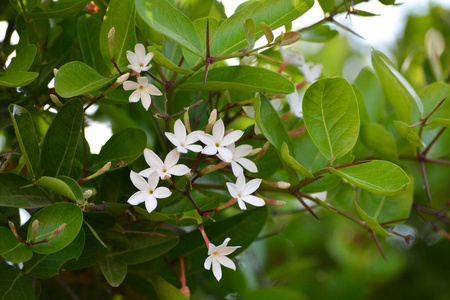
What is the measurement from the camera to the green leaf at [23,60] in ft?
1.79

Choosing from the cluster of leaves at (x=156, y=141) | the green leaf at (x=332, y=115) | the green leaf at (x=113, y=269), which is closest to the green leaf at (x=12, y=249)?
the cluster of leaves at (x=156, y=141)

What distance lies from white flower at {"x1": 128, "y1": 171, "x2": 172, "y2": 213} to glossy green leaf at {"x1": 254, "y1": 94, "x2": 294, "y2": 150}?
0.14m

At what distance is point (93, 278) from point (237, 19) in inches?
19.4

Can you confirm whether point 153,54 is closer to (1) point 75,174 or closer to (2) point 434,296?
(1) point 75,174

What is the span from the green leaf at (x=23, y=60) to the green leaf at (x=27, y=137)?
71mm

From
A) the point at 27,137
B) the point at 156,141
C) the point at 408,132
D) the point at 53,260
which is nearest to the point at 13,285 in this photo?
the point at 53,260

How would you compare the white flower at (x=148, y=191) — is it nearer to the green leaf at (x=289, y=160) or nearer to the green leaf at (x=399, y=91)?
the green leaf at (x=289, y=160)

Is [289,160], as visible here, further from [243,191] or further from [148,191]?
[148,191]

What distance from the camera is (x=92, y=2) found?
0.62 m

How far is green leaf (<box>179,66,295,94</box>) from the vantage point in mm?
532

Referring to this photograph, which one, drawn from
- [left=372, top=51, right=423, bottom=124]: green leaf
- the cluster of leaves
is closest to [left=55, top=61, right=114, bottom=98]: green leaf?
the cluster of leaves

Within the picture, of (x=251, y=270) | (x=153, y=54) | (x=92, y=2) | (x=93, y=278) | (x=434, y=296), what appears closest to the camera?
(x=153, y=54)

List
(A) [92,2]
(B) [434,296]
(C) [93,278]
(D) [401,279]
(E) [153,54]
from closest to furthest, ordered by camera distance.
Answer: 1. (E) [153,54]
2. (A) [92,2]
3. (C) [93,278]
4. (B) [434,296]
5. (D) [401,279]

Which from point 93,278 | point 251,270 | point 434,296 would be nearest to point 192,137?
point 93,278
